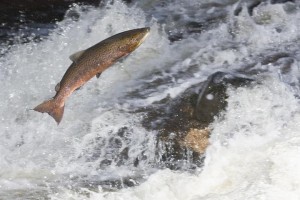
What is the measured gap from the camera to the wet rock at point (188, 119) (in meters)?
3.75

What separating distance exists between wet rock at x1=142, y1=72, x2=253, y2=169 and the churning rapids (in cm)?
6

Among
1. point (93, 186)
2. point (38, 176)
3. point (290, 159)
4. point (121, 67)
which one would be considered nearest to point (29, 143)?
point (38, 176)

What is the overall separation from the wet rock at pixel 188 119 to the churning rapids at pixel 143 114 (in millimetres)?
62

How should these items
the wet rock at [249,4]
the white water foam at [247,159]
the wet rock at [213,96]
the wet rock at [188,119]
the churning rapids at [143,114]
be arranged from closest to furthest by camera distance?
the white water foam at [247,159] < the churning rapids at [143,114] < the wet rock at [188,119] < the wet rock at [213,96] < the wet rock at [249,4]

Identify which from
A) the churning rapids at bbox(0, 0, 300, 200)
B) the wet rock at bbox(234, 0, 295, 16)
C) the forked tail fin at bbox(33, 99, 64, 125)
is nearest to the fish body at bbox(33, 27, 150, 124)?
the forked tail fin at bbox(33, 99, 64, 125)

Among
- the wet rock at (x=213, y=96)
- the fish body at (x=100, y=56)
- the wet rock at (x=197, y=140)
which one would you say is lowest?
the wet rock at (x=197, y=140)

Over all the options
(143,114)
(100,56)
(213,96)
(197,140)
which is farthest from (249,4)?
(100,56)

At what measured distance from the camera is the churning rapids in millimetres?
3350

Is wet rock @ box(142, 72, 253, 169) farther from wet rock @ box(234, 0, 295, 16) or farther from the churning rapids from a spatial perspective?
wet rock @ box(234, 0, 295, 16)

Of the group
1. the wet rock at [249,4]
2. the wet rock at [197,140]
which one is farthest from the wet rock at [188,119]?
the wet rock at [249,4]

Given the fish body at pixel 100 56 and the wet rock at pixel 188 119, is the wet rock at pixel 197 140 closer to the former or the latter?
the wet rock at pixel 188 119

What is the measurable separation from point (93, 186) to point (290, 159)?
56.5 inches

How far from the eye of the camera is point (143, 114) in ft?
13.8

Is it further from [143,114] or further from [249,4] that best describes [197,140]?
[249,4]
